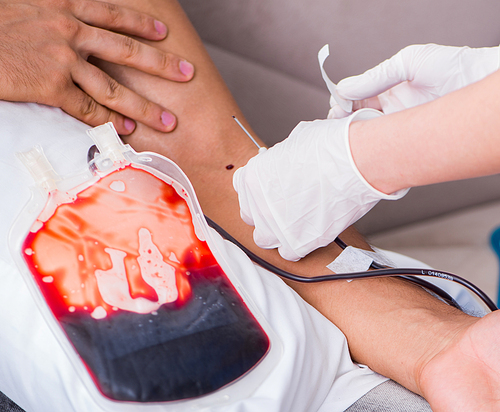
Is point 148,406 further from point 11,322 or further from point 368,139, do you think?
point 368,139

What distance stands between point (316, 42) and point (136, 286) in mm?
1212

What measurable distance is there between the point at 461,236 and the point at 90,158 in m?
1.59

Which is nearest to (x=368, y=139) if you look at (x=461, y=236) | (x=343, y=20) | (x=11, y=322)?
(x=11, y=322)

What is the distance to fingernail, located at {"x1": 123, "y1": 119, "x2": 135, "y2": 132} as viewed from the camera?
3.42 feet

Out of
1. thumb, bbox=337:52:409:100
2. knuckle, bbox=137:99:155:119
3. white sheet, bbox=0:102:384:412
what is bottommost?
white sheet, bbox=0:102:384:412

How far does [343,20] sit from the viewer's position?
1.41 meters

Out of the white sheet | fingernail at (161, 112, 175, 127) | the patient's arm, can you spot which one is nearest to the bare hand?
the patient's arm

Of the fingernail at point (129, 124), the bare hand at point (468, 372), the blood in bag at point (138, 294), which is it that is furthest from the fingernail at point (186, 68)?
the bare hand at point (468, 372)

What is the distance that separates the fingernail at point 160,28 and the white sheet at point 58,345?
404 millimetres

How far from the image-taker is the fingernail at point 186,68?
1088 mm

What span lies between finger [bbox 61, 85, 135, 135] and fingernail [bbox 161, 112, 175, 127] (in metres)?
0.09

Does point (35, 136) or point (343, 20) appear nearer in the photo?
point (35, 136)

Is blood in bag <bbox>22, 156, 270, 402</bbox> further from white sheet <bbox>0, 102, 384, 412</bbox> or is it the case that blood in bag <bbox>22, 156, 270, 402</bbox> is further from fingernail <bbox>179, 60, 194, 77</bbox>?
fingernail <bbox>179, 60, 194, 77</bbox>

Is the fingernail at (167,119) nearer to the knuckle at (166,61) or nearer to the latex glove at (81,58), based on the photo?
the latex glove at (81,58)
